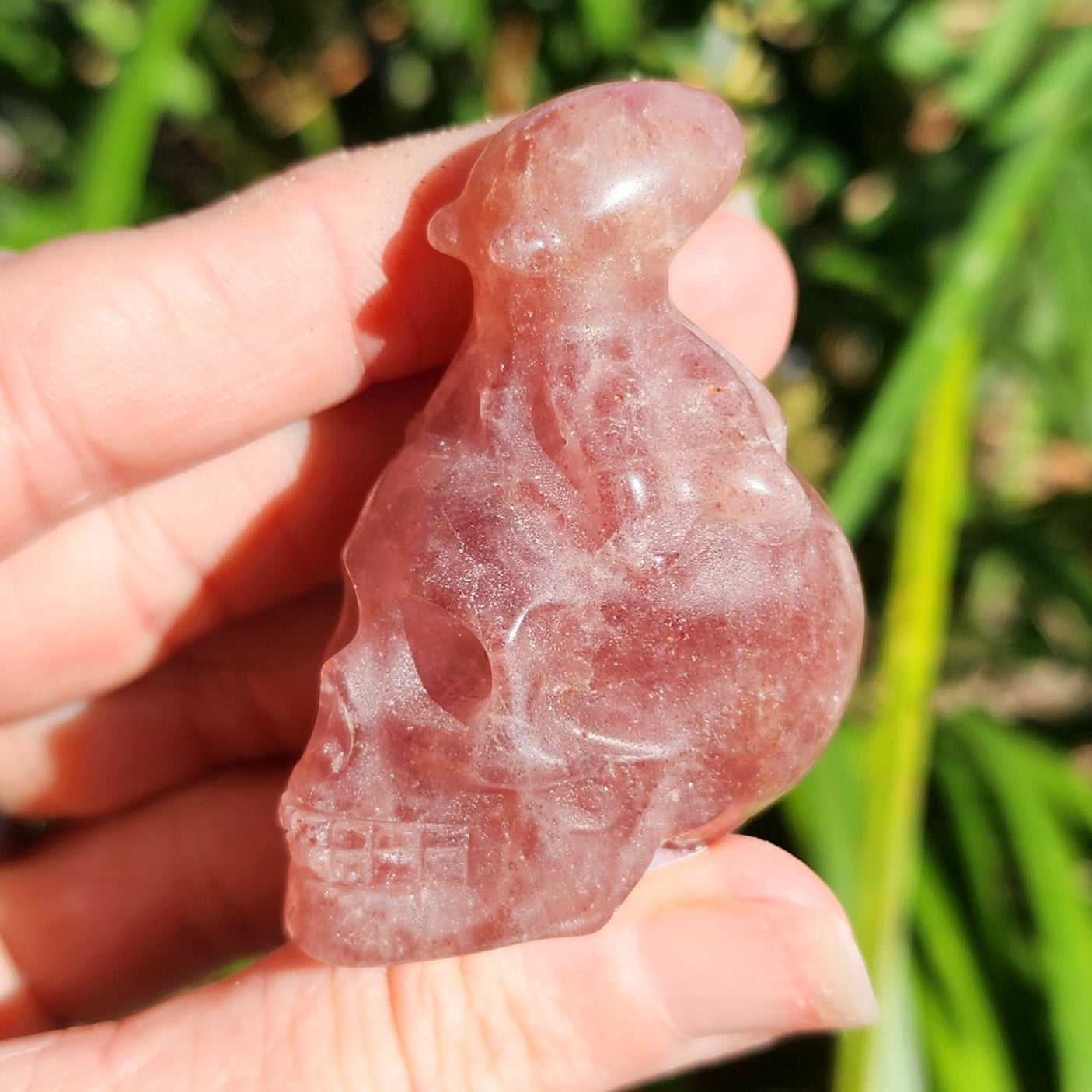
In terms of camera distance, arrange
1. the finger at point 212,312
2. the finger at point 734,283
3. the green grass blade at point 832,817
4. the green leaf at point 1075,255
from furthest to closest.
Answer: the green leaf at point 1075,255 < the green grass blade at point 832,817 < the finger at point 734,283 < the finger at point 212,312

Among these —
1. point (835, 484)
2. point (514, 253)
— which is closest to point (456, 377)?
point (514, 253)

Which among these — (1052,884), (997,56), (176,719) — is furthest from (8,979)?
(997,56)

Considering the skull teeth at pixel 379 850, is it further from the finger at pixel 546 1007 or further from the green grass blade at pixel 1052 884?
the green grass blade at pixel 1052 884

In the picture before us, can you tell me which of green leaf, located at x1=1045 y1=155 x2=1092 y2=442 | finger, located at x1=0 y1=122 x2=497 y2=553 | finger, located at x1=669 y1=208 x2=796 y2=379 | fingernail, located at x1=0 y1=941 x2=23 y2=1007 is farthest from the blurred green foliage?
fingernail, located at x1=0 y1=941 x2=23 y2=1007

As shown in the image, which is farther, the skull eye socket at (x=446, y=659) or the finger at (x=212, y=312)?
the finger at (x=212, y=312)

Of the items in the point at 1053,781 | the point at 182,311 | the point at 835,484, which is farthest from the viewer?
the point at 1053,781

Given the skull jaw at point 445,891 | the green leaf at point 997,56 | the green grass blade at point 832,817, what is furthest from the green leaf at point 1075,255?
the skull jaw at point 445,891

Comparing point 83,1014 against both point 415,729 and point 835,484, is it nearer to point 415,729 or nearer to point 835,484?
point 415,729
